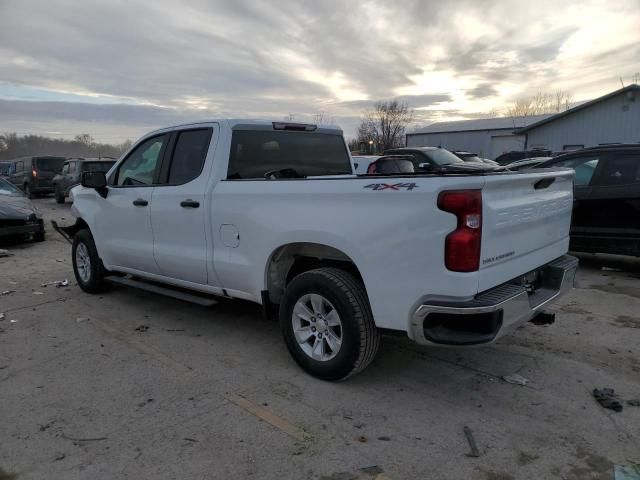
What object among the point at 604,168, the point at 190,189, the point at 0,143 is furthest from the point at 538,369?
the point at 0,143

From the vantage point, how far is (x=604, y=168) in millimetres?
7051

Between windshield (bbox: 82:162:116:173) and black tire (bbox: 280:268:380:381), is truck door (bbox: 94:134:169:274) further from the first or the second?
windshield (bbox: 82:162:116:173)

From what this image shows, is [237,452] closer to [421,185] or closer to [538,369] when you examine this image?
[421,185]

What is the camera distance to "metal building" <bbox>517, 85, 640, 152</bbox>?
27.7 meters

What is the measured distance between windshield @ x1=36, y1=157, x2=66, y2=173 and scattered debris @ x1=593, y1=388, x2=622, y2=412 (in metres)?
25.0

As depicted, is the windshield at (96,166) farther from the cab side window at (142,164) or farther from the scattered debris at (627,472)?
the scattered debris at (627,472)

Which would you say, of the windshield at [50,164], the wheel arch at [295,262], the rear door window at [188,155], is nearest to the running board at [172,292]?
the wheel arch at [295,262]

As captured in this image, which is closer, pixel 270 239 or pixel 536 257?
pixel 536 257

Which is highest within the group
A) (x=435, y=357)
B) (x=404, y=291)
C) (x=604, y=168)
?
(x=604, y=168)

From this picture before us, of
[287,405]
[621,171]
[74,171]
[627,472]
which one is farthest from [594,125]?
[287,405]

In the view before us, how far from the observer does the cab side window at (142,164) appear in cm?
525

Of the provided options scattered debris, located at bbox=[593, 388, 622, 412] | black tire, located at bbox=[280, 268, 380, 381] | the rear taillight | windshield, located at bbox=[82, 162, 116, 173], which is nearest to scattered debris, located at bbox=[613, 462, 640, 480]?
scattered debris, located at bbox=[593, 388, 622, 412]

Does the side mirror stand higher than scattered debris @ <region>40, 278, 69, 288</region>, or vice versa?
the side mirror

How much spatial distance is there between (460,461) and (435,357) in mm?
1502
